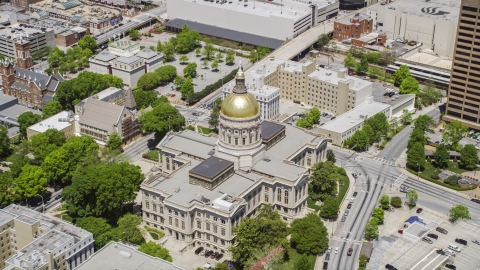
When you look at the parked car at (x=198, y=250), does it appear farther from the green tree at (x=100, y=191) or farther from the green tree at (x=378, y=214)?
the green tree at (x=378, y=214)

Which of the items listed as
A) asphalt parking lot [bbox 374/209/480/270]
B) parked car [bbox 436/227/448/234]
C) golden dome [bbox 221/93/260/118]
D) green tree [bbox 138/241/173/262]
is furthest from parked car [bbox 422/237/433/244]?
green tree [bbox 138/241/173/262]

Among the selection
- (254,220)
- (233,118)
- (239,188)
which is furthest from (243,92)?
(254,220)

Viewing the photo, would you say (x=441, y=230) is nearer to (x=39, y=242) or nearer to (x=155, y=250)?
(x=155, y=250)

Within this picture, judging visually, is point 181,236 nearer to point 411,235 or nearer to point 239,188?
point 239,188

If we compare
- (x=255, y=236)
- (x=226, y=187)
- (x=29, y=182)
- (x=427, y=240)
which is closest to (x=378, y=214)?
(x=427, y=240)

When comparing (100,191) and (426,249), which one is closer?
(426,249)

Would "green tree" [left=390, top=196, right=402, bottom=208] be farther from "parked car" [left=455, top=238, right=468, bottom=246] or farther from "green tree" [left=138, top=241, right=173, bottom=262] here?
"green tree" [left=138, top=241, right=173, bottom=262]

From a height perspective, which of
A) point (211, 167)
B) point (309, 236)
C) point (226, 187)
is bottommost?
point (309, 236)

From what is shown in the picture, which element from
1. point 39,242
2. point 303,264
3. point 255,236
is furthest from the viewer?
point 255,236
